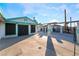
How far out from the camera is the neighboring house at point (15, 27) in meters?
8.71

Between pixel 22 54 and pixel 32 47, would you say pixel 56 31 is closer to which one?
pixel 32 47

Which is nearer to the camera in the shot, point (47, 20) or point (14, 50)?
point (14, 50)

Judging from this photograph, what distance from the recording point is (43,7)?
5.65 metres

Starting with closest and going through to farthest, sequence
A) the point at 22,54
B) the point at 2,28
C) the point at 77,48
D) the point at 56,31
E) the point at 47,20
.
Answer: the point at 22,54 → the point at 77,48 → the point at 47,20 → the point at 56,31 → the point at 2,28

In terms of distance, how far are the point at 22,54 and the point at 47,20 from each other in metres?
1.97

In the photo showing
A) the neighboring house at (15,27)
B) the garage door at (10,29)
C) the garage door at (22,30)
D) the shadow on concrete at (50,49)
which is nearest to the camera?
the shadow on concrete at (50,49)

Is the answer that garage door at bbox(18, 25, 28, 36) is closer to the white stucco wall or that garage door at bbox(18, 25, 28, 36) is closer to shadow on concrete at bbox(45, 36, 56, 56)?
the white stucco wall

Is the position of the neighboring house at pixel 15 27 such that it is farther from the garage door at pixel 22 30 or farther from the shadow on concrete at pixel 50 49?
the shadow on concrete at pixel 50 49

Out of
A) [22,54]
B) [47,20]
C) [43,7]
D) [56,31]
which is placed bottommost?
[22,54]

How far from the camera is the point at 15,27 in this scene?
9.50 meters

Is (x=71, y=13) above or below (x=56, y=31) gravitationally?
above

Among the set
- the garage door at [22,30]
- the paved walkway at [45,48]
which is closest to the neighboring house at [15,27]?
the garage door at [22,30]

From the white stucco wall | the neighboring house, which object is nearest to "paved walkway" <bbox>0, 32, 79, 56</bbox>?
the neighboring house

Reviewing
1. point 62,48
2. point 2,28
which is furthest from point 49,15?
point 2,28
